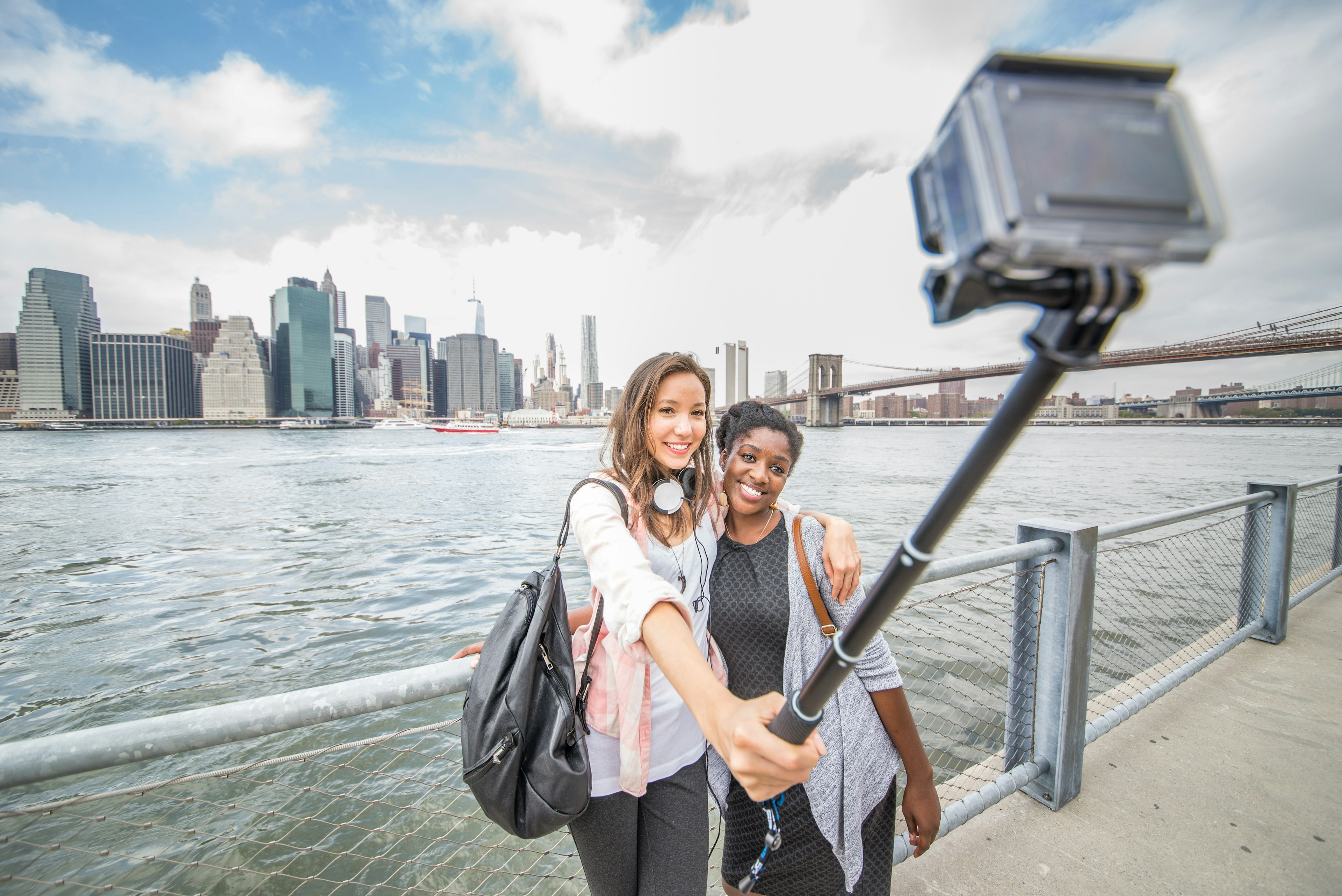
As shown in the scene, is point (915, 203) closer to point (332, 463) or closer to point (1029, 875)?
point (1029, 875)

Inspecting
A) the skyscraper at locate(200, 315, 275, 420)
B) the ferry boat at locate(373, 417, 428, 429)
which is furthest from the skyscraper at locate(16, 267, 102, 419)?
the ferry boat at locate(373, 417, 428, 429)

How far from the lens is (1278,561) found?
3734 millimetres

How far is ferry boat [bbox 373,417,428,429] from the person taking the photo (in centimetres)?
10106

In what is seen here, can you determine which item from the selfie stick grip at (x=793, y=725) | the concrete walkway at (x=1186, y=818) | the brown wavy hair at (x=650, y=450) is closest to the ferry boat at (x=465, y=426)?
the concrete walkway at (x=1186, y=818)

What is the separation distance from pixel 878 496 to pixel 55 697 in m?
19.7

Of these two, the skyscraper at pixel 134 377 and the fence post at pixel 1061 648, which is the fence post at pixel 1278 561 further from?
the skyscraper at pixel 134 377

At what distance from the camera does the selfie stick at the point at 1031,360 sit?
16.5 inches

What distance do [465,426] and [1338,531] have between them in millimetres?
97818

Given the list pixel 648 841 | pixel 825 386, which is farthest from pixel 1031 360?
pixel 825 386

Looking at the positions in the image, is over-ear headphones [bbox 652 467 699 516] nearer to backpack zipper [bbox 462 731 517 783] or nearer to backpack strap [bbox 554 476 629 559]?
backpack strap [bbox 554 476 629 559]

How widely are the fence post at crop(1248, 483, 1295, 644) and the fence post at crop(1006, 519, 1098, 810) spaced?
2438mm

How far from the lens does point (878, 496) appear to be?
2012 cm

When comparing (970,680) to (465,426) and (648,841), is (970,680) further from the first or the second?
(465,426)

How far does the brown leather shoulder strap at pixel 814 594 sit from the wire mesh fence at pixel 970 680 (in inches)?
12.0
